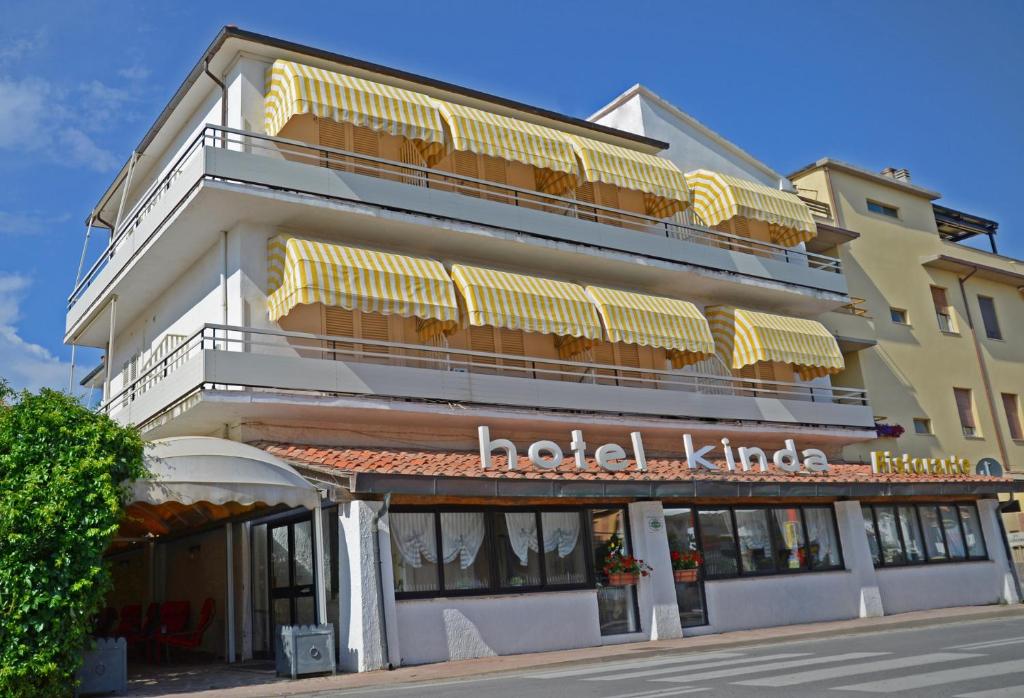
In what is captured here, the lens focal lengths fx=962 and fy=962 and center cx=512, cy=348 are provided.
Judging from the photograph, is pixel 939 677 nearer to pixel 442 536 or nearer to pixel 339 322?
pixel 442 536

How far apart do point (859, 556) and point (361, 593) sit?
12.5 m

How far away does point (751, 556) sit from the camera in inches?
803

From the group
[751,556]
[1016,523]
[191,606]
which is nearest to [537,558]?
[751,556]

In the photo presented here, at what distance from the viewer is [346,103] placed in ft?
62.4

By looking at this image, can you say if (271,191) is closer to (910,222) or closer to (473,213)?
(473,213)

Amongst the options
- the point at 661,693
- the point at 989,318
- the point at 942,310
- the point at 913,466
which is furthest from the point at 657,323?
the point at 989,318

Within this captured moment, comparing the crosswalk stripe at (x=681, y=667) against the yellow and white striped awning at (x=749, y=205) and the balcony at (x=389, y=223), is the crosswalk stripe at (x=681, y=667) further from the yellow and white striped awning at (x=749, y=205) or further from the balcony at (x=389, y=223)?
the yellow and white striped awning at (x=749, y=205)

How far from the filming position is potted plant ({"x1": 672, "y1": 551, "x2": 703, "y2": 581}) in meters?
19.0

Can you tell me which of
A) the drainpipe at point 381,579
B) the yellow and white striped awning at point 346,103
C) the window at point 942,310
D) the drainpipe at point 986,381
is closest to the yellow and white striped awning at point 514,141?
A: the yellow and white striped awning at point 346,103

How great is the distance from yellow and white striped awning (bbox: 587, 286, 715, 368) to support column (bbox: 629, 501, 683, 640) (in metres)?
4.41

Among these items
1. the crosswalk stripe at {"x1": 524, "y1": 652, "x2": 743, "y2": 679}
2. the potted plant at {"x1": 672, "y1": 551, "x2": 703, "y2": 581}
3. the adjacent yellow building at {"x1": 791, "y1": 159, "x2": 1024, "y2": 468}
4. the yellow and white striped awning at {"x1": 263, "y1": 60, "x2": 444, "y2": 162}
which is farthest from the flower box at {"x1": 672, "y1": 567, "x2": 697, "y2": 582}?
the adjacent yellow building at {"x1": 791, "y1": 159, "x2": 1024, "y2": 468}

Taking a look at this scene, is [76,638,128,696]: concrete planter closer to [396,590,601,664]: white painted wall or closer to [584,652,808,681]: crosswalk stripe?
[396,590,601,664]: white painted wall

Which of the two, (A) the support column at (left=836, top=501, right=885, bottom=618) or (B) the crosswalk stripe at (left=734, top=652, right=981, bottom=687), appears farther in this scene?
(A) the support column at (left=836, top=501, right=885, bottom=618)

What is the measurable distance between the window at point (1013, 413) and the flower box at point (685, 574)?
64.2 ft
